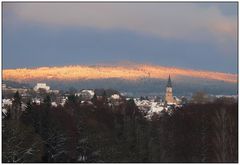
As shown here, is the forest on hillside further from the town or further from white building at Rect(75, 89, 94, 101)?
white building at Rect(75, 89, 94, 101)

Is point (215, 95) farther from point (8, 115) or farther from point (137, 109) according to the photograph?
point (8, 115)

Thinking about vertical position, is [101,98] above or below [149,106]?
above

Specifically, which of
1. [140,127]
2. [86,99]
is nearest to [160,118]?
[140,127]

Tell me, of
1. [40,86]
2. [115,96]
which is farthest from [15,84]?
[115,96]

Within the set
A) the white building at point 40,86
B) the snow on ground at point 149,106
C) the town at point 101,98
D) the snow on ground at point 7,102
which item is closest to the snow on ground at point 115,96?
the town at point 101,98

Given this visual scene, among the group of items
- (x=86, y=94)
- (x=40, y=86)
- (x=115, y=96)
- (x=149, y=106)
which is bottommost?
(x=149, y=106)

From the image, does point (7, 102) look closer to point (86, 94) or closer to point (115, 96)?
point (86, 94)

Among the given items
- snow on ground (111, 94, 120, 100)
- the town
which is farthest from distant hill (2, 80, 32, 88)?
snow on ground (111, 94, 120, 100)

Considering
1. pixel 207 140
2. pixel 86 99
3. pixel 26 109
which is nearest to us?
pixel 207 140

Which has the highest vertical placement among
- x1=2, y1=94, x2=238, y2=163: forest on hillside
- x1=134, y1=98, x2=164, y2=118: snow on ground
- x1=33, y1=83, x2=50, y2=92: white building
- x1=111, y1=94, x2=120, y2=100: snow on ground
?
x1=33, y1=83, x2=50, y2=92: white building
